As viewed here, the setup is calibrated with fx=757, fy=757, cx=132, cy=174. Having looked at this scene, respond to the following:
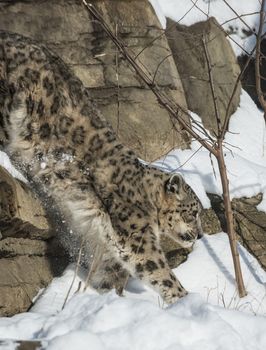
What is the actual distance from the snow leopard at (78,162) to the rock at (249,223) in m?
1.46

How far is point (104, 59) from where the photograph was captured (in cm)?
985

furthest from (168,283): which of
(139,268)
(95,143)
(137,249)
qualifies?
(95,143)

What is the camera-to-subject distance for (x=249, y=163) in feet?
32.5

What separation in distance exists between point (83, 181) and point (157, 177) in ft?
2.65

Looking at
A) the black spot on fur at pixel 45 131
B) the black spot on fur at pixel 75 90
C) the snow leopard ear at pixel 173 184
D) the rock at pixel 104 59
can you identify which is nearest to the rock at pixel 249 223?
the rock at pixel 104 59

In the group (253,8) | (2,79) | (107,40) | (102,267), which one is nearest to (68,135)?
(2,79)

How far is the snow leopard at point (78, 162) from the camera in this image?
7180mm

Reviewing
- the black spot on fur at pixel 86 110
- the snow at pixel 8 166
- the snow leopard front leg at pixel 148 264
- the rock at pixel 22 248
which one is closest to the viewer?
the rock at pixel 22 248

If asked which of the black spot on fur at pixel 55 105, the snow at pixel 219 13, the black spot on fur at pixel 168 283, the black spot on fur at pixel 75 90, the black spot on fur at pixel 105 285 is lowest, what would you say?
the black spot on fur at pixel 105 285

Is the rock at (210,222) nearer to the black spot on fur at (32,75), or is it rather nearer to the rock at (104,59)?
the rock at (104,59)

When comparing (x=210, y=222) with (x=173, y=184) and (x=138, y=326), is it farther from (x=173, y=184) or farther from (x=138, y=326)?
(x=138, y=326)

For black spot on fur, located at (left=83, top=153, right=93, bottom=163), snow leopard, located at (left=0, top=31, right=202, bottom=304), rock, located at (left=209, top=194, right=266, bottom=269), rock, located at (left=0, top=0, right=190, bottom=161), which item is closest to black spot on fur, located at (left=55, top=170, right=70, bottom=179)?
snow leopard, located at (left=0, top=31, right=202, bottom=304)

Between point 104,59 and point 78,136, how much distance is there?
264cm

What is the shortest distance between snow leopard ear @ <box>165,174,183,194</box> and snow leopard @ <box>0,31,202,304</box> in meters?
0.01
